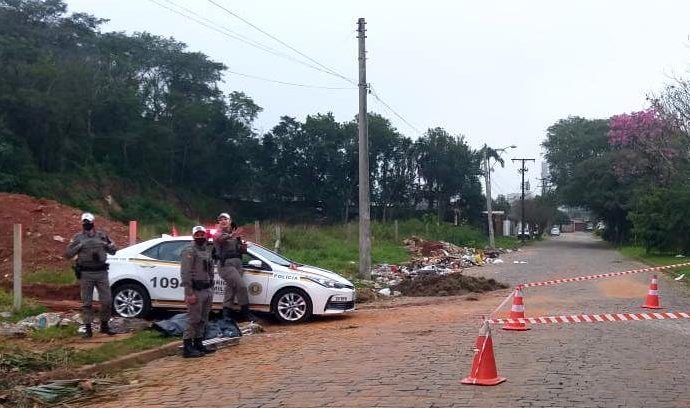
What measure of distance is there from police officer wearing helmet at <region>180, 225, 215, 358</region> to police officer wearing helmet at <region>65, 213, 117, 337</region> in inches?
70.0

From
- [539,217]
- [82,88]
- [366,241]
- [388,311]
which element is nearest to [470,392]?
[388,311]

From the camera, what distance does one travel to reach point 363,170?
2461cm

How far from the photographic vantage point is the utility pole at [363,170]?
24047 mm

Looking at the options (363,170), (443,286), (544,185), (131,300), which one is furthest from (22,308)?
(544,185)

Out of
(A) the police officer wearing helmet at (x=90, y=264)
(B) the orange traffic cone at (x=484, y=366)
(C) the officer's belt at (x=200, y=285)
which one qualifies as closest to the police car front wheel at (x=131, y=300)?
(A) the police officer wearing helmet at (x=90, y=264)

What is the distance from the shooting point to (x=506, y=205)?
326 feet

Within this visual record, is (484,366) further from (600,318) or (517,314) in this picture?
(600,318)

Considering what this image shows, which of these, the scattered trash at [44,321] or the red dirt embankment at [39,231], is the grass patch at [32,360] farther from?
the red dirt embankment at [39,231]

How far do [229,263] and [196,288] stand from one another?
271 centimetres

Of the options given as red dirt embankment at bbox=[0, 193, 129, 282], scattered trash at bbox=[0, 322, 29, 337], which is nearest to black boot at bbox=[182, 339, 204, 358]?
scattered trash at bbox=[0, 322, 29, 337]

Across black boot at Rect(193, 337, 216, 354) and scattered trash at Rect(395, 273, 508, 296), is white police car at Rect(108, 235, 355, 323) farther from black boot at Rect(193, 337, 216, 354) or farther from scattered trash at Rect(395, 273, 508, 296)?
scattered trash at Rect(395, 273, 508, 296)

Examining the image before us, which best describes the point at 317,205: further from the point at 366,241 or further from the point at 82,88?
the point at 366,241

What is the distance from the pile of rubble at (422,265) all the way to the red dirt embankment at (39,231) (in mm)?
7855

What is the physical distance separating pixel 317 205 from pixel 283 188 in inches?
164
